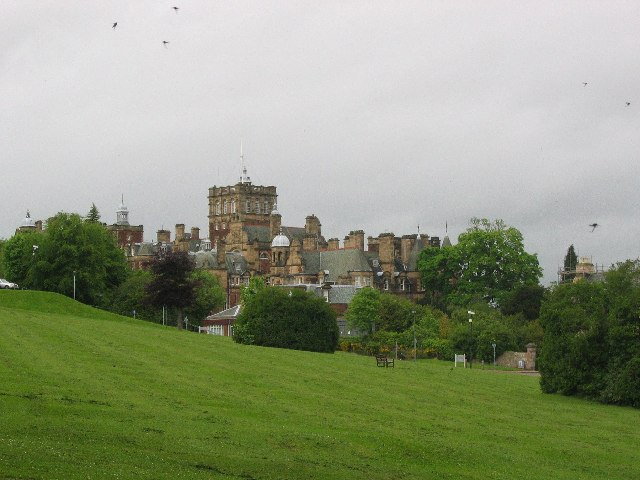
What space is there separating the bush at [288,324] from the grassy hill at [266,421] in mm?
17555

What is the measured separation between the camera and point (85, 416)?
1388 inches

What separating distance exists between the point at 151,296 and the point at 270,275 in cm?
7737

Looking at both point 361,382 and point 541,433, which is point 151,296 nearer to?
point 361,382

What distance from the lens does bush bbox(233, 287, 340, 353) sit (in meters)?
80.1

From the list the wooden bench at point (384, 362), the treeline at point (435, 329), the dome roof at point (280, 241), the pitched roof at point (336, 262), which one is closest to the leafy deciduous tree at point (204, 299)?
the treeline at point (435, 329)


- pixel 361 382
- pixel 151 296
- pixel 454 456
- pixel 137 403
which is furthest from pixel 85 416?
pixel 151 296

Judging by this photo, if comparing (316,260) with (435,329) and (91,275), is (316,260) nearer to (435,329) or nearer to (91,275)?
(435,329)

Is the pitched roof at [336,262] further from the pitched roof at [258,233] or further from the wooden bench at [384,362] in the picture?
the wooden bench at [384,362]

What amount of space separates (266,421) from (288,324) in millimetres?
41939

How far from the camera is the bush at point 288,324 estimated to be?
8006 centimetres

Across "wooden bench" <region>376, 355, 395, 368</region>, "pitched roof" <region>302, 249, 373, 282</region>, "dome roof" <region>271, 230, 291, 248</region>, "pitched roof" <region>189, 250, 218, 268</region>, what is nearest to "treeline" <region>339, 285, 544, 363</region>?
"wooden bench" <region>376, 355, 395, 368</region>

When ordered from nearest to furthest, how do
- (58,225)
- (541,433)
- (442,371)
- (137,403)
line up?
1. (137,403)
2. (541,433)
3. (442,371)
4. (58,225)

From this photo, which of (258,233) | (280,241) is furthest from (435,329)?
(258,233)

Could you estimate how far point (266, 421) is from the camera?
3850 cm
